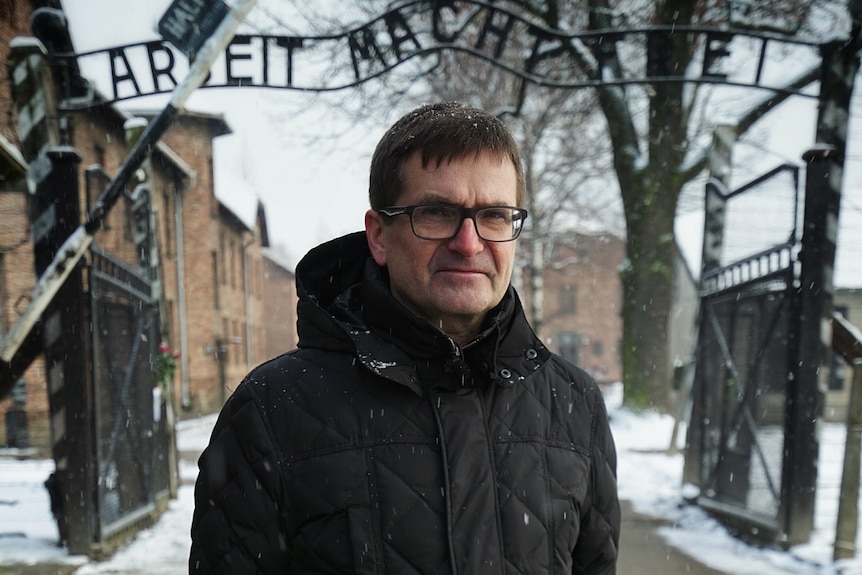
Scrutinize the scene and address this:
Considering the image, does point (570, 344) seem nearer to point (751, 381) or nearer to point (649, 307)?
point (649, 307)

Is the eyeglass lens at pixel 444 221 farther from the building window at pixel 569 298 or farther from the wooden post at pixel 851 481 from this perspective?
the building window at pixel 569 298

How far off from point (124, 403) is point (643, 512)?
4.98m

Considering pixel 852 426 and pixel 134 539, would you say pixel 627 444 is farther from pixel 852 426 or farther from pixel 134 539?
pixel 134 539

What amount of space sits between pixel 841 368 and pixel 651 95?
1397 cm

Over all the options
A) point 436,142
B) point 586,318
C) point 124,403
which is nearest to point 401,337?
point 436,142

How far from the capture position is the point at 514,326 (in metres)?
1.80

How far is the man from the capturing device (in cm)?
158

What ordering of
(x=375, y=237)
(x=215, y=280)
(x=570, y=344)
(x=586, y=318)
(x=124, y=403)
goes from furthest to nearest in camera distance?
1. (x=586, y=318)
2. (x=570, y=344)
3. (x=215, y=280)
4. (x=124, y=403)
5. (x=375, y=237)

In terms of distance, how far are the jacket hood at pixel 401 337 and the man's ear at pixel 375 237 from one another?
1.4 inches

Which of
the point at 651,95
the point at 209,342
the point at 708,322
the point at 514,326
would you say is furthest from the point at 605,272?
the point at 514,326

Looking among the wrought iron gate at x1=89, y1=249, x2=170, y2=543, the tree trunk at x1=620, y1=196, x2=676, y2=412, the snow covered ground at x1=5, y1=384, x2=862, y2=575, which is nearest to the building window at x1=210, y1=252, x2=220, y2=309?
the snow covered ground at x1=5, y1=384, x2=862, y2=575

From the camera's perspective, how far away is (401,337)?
5.61 ft

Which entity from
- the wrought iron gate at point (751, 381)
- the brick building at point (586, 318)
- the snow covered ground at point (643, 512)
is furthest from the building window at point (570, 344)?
the wrought iron gate at point (751, 381)

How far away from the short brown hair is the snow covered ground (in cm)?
450
